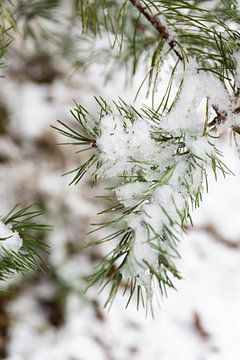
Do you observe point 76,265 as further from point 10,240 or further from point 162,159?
point 162,159

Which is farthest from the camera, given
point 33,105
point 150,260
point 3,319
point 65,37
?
point 33,105

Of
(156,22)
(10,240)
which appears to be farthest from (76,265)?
(156,22)

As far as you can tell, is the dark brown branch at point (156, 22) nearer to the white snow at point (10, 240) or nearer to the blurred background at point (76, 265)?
the white snow at point (10, 240)

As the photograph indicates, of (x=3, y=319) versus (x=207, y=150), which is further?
(x=3, y=319)

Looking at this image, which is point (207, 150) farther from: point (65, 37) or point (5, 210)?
point (5, 210)

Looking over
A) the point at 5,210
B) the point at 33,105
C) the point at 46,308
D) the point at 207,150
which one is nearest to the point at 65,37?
the point at 33,105

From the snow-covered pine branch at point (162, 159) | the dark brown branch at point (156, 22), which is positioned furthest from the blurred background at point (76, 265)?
the snow-covered pine branch at point (162, 159)

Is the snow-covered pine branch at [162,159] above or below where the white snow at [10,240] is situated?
above

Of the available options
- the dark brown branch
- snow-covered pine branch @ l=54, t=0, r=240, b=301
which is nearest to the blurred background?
the dark brown branch
